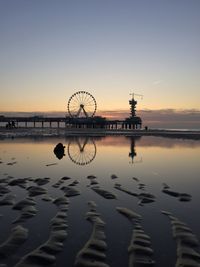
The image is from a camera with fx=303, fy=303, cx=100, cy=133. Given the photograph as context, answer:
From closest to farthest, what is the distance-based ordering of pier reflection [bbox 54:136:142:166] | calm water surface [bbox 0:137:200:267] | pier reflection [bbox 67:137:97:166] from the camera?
calm water surface [bbox 0:137:200:267]
pier reflection [bbox 67:137:97:166]
pier reflection [bbox 54:136:142:166]

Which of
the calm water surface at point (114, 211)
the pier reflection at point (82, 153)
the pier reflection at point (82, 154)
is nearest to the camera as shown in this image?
the calm water surface at point (114, 211)

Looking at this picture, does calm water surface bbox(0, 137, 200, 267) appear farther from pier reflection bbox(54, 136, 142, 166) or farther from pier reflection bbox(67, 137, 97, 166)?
pier reflection bbox(54, 136, 142, 166)

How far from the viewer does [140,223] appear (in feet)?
30.1

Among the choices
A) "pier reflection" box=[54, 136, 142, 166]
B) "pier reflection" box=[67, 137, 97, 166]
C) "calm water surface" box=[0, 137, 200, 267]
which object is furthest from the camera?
"pier reflection" box=[54, 136, 142, 166]

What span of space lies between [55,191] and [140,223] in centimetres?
538

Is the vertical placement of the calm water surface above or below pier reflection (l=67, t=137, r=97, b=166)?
above

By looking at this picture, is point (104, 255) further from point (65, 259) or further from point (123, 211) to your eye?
point (123, 211)

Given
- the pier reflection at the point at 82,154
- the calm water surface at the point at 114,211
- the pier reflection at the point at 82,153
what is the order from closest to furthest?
Answer: the calm water surface at the point at 114,211, the pier reflection at the point at 82,154, the pier reflection at the point at 82,153

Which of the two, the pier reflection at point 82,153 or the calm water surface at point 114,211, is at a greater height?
the calm water surface at point 114,211

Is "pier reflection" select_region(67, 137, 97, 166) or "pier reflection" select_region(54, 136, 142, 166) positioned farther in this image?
"pier reflection" select_region(54, 136, 142, 166)

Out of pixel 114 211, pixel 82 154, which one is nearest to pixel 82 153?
pixel 82 154

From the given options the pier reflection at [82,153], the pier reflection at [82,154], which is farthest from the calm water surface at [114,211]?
the pier reflection at [82,153]

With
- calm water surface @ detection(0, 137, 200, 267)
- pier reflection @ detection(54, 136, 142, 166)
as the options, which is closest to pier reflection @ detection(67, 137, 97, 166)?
pier reflection @ detection(54, 136, 142, 166)

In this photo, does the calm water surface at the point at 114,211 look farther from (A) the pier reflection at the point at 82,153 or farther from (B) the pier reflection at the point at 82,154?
(A) the pier reflection at the point at 82,153
